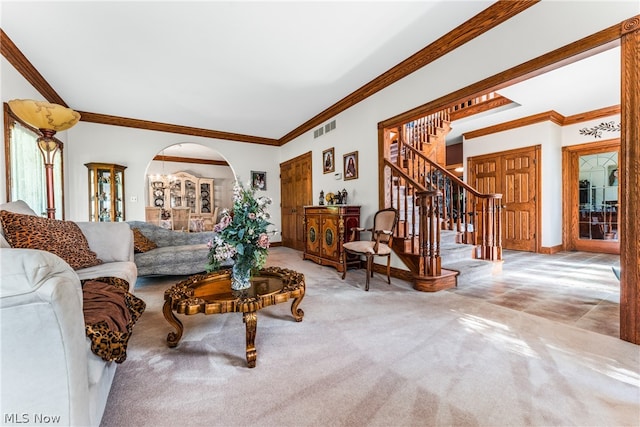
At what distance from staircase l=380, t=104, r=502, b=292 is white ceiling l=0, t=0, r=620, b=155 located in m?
1.27

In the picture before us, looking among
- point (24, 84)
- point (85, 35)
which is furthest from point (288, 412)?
point (24, 84)

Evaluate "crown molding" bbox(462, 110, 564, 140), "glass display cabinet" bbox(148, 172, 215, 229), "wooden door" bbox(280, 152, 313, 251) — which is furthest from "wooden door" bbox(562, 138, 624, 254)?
"glass display cabinet" bbox(148, 172, 215, 229)

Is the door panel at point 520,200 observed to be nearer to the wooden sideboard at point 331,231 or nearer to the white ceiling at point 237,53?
the white ceiling at point 237,53

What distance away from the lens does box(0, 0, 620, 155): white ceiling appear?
96.5 inches

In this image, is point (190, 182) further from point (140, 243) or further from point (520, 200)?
point (520, 200)

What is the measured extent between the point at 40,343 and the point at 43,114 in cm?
275

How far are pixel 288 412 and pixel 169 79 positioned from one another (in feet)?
13.8

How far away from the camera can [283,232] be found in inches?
274

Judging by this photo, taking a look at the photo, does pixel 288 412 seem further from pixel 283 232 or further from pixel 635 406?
pixel 283 232

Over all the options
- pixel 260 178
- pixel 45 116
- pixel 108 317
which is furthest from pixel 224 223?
pixel 260 178

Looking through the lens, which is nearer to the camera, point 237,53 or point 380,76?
point 237,53

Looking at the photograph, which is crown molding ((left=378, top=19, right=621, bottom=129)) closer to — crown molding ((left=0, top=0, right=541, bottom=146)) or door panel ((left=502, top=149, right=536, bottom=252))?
crown molding ((left=0, top=0, right=541, bottom=146))

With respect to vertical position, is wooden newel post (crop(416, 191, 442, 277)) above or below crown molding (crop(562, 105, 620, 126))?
below

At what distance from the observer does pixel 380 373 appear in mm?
1558
